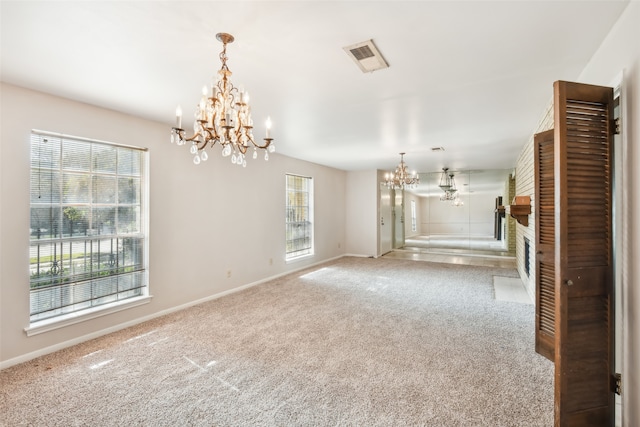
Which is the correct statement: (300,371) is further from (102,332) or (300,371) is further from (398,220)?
(398,220)

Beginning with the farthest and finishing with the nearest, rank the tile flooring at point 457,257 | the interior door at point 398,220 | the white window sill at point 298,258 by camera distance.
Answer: the interior door at point 398,220 → the tile flooring at point 457,257 → the white window sill at point 298,258

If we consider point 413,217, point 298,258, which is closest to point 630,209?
point 298,258

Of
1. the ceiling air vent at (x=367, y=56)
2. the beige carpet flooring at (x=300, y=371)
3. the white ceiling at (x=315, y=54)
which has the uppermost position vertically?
the white ceiling at (x=315, y=54)

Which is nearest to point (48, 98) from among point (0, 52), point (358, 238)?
point (0, 52)

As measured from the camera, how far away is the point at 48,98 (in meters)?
2.95

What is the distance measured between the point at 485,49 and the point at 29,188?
13.5ft

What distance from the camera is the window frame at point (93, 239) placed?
2922 millimetres

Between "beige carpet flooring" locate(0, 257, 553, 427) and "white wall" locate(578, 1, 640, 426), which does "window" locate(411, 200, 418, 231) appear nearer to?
"beige carpet flooring" locate(0, 257, 553, 427)

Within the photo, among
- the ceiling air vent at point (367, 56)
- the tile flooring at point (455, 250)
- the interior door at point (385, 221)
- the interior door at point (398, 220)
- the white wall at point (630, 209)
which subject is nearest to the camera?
the white wall at point (630, 209)

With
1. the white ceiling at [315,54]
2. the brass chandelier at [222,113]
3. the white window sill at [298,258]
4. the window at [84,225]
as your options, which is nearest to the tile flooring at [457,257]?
the white window sill at [298,258]

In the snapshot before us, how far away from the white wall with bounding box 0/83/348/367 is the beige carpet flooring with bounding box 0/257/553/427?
0.34 m

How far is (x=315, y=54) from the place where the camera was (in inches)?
88.2

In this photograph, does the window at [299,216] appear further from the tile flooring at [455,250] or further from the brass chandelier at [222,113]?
the brass chandelier at [222,113]

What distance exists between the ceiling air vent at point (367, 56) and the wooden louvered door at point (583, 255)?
116 centimetres
